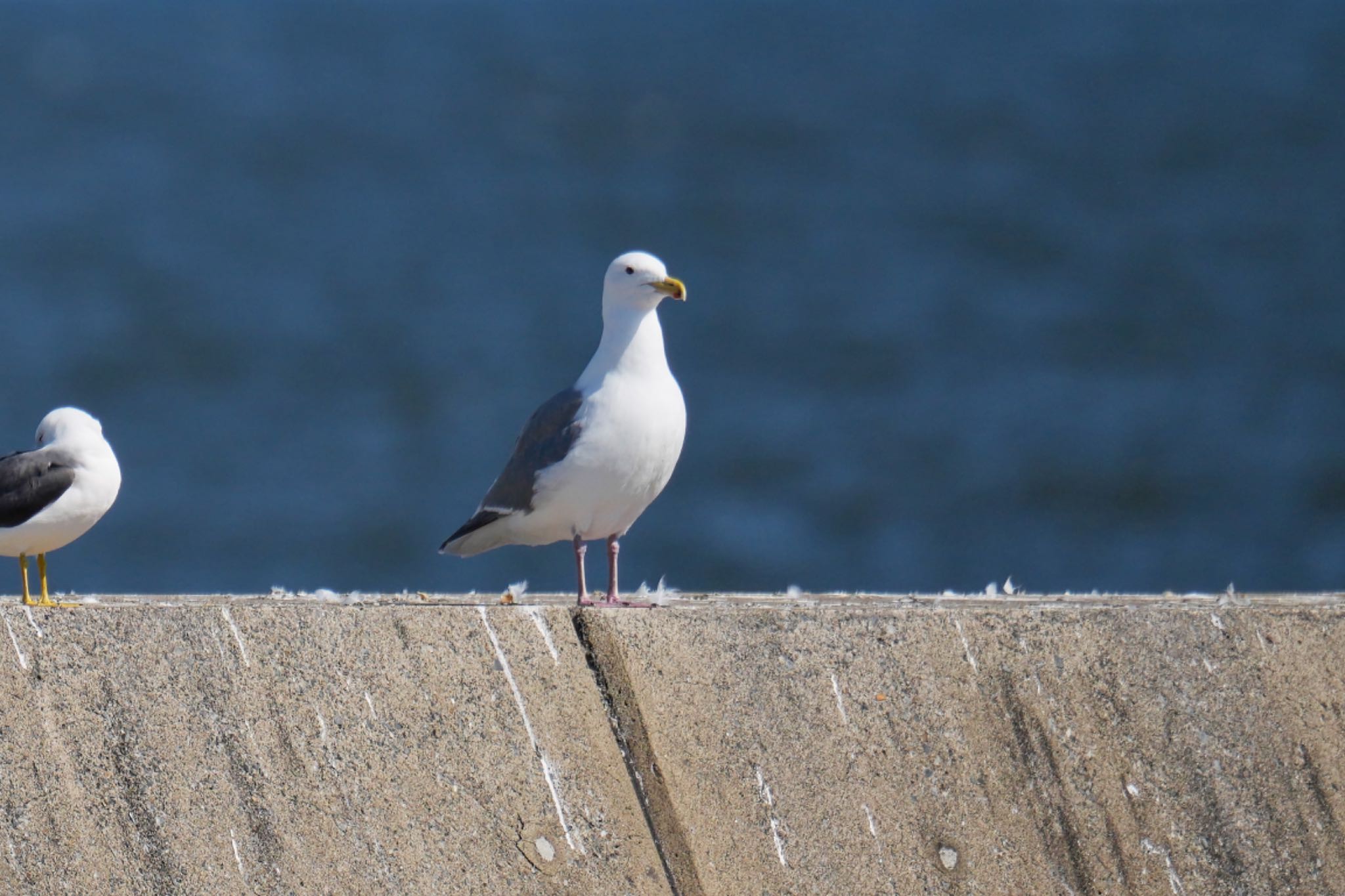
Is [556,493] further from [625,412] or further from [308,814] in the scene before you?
[308,814]

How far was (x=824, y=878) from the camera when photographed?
4012 mm

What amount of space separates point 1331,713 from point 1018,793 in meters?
0.99

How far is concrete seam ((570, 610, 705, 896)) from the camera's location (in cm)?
395

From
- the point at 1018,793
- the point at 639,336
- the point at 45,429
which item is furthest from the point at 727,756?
the point at 45,429

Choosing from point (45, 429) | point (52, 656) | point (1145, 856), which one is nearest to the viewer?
point (52, 656)

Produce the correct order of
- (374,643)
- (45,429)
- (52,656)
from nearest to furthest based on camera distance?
(52,656) → (374,643) → (45,429)

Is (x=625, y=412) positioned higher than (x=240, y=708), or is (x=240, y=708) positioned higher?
(x=625, y=412)

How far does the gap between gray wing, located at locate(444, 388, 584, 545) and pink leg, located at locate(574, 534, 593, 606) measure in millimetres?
211

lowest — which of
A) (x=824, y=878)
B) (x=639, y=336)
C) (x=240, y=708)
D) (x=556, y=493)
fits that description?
(x=824, y=878)

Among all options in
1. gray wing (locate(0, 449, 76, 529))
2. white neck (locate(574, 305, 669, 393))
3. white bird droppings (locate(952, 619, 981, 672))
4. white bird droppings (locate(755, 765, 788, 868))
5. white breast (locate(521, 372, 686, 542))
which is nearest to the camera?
white bird droppings (locate(755, 765, 788, 868))

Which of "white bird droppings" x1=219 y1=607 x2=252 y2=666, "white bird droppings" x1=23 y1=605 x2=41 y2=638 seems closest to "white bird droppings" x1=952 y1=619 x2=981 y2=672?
"white bird droppings" x1=219 y1=607 x2=252 y2=666

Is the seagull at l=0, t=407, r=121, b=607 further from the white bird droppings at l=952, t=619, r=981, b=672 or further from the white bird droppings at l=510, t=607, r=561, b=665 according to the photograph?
the white bird droppings at l=952, t=619, r=981, b=672

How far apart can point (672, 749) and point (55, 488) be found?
2170 millimetres

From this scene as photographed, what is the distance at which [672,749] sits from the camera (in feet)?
13.2
